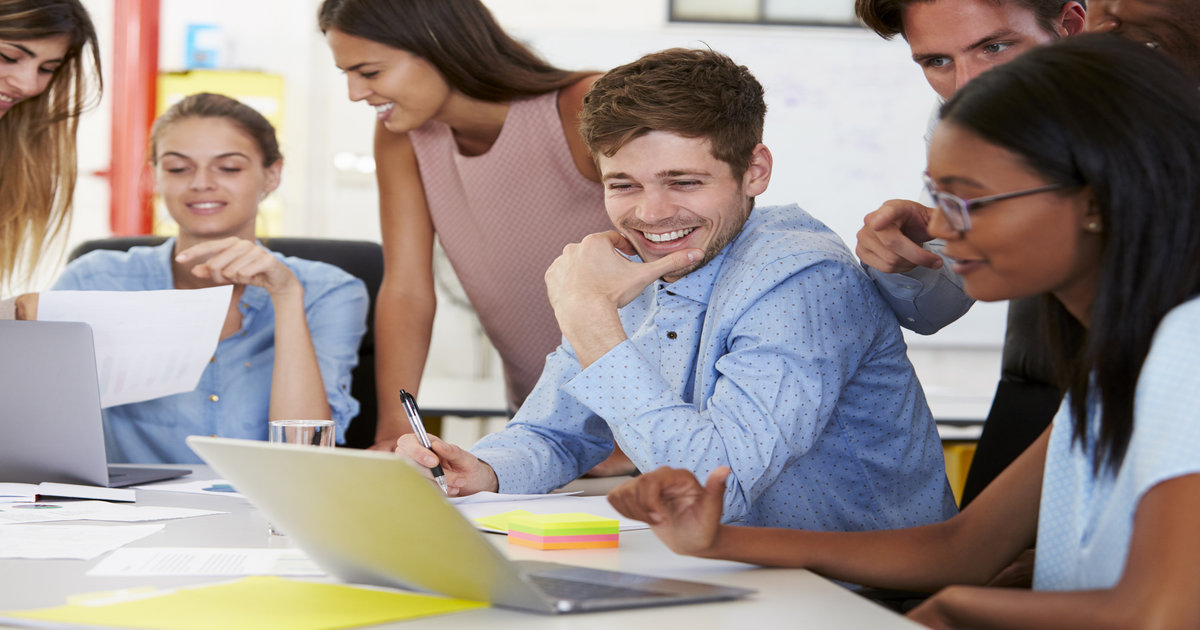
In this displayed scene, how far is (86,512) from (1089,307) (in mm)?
987

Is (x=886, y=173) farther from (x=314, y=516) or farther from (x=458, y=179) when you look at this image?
(x=314, y=516)

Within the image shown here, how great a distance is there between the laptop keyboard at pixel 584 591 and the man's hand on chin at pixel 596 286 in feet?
1.44

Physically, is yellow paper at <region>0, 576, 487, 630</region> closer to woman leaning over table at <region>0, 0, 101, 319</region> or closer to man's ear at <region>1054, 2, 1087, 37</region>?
man's ear at <region>1054, 2, 1087, 37</region>

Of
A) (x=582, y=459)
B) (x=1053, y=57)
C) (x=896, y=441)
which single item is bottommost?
(x=582, y=459)

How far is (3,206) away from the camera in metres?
2.11

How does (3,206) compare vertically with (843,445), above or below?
above

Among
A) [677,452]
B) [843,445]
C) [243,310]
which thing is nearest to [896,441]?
[843,445]

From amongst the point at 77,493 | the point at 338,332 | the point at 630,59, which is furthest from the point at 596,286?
the point at 630,59

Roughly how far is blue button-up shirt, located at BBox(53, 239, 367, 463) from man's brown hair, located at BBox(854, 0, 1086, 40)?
108 centimetres

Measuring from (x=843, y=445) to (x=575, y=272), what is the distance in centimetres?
38

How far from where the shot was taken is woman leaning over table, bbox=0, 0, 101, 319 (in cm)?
189

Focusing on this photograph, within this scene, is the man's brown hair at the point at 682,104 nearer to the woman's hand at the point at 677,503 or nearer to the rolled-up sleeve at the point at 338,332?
the woman's hand at the point at 677,503

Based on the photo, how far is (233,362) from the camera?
1997mm

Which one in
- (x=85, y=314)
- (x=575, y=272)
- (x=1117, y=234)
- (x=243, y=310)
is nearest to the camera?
(x=1117, y=234)
